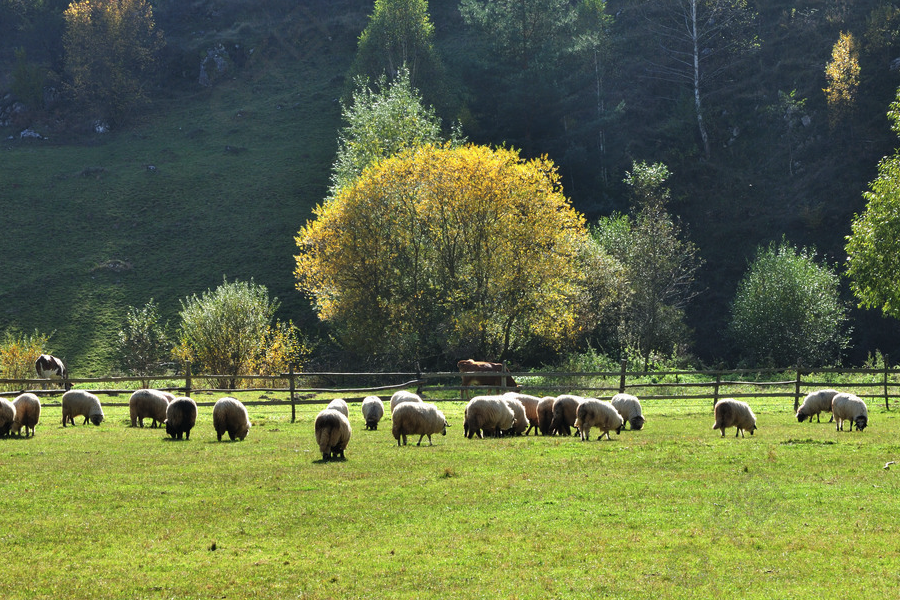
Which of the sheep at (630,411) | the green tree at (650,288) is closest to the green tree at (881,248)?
the sheep at (630,411)

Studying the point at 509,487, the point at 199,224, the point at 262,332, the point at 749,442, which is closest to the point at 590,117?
the point at 199,224

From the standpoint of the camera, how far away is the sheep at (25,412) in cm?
2148

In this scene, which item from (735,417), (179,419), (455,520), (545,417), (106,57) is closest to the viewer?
(455,520)

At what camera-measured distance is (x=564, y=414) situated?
22344 mm

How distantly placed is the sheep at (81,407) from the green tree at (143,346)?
88.1 ft

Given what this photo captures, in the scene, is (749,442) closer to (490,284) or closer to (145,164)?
(490,284)

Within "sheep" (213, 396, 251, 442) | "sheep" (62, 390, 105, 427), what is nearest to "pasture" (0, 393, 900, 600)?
"sheep" (213, 396, 251, 442)

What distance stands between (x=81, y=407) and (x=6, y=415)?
4280mm

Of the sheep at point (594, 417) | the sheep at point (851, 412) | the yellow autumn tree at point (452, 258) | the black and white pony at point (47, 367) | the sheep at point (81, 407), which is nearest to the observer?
the sheep at point (594, 417)

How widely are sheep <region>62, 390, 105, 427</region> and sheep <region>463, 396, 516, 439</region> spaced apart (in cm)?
1169

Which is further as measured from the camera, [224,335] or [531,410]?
[224,335]

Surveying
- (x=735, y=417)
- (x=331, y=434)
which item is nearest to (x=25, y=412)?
(x=331, y=434)

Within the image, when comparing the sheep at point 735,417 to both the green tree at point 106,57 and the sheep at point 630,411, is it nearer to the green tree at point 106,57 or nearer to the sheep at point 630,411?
the sheep at point 630,411

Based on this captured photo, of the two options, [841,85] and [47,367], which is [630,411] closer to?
[47,367]
